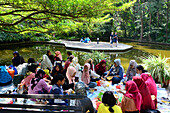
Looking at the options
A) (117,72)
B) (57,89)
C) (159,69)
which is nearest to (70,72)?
(57,89)

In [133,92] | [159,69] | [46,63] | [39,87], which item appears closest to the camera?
[133,92]

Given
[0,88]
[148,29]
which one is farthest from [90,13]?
[148,29]

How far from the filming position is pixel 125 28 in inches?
1155

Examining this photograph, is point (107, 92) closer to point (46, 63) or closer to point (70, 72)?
point (70, 72)

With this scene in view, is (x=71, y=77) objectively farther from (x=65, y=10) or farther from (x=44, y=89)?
(x=65, y=10)

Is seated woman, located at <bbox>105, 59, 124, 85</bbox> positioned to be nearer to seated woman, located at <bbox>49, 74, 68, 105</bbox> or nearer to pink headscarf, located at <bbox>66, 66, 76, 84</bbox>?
pink headscarf, located at <bbox>66, 66, 76, 84</bbox>

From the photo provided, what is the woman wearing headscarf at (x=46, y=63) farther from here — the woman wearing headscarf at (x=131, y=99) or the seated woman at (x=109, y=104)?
the seated woman at (x=109, y=104)

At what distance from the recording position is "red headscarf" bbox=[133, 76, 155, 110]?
147 inches

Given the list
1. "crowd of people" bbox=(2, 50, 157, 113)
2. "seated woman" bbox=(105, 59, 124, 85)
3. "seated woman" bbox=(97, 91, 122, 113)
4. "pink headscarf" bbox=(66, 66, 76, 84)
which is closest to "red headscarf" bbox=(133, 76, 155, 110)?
"crowd of people" bbox=(2, 50, 157, 113)

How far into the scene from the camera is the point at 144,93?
3754 mm

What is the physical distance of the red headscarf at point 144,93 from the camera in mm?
3723

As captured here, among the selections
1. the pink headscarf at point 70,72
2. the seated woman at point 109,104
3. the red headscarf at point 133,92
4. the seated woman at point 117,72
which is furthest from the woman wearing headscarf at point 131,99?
the seated woman at point 117,72

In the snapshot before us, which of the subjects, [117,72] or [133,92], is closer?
[133,92]

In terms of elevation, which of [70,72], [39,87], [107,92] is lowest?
[39,87]
